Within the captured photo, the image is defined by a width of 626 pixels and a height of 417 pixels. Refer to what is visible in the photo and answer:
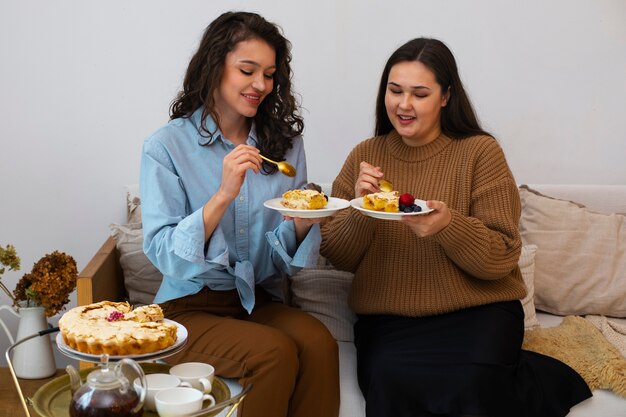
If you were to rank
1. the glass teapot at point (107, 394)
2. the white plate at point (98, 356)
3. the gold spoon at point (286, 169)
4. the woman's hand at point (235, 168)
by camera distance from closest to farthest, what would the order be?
1. the glass teapot at point (107, 394)
2. the white plate at point (98, 356)
3. the woman's hand at point (235, 168)
4. the gold spoon at point (286, 169)

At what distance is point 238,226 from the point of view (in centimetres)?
204

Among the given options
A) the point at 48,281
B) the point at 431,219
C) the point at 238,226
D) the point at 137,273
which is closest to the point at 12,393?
the point at 48,281

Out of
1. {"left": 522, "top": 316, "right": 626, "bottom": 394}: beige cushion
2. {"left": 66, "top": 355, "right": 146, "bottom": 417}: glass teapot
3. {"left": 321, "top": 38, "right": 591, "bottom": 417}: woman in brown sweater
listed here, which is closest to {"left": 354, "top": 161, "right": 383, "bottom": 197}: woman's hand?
{"left": 321, "top": 38, "right": 591, "bottom": 417}: woman in brown sweater

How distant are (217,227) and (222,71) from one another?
42 cm

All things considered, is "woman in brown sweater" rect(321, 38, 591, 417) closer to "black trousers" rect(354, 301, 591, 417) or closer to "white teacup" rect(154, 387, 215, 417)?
"black trousers" rect(354, 301, 591, 417)

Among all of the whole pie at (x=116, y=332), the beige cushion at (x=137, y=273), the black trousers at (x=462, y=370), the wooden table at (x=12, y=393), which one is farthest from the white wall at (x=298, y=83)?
the whole pie at (x=116, y=332)

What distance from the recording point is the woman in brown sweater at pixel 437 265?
189 centimetres

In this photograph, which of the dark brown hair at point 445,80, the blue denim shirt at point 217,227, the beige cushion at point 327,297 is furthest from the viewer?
the beige cushion at point 327,297

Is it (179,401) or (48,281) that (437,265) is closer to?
(179,401)

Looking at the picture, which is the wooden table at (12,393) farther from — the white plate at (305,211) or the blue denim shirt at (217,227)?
the white plate at (305,211)

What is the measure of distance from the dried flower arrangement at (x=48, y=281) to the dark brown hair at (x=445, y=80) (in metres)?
1.02

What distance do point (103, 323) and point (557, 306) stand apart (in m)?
1.55

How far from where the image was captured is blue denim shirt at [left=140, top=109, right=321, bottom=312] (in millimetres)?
1856

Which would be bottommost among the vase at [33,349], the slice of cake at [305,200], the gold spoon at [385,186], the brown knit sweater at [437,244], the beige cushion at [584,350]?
the vase at [33,349]
